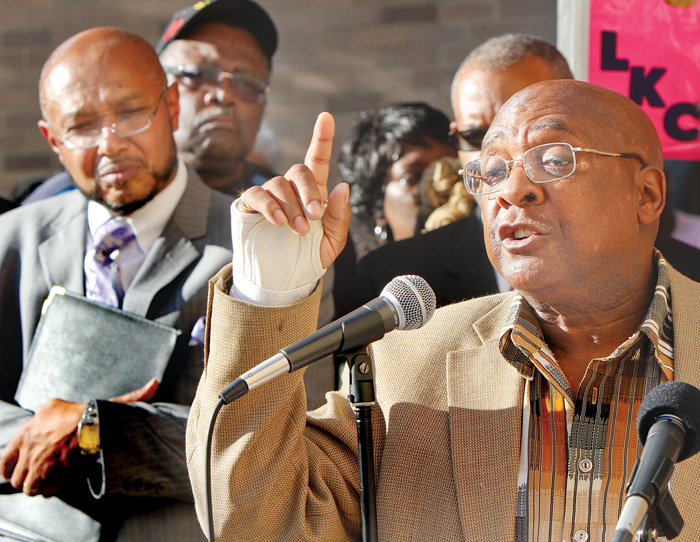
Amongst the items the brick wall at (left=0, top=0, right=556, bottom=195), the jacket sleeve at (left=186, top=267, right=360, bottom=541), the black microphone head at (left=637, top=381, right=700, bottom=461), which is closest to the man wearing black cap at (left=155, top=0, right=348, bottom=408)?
the brick wall at (left=0, top=0, right=556, bottom=195)

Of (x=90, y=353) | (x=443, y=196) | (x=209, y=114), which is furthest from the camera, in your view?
(x=209, y=114)

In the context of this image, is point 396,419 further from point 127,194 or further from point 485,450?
point 127,194

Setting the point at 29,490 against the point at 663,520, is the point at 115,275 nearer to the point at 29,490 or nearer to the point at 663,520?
the point at 29,490

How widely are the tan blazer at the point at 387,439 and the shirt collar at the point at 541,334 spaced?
0.03 metres

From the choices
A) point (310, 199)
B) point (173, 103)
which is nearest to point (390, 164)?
point (173, 103)

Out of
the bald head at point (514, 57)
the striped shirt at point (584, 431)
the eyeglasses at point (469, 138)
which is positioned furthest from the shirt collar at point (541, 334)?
the bald head at point (514, 57)

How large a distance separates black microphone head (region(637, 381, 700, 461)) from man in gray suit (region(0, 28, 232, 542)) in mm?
1547

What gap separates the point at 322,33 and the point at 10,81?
78.1 inches

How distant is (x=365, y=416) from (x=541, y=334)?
67 centimetres

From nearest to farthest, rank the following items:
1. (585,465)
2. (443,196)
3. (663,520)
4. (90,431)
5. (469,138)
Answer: (663,520) → (585,465) → (90,431) → (469,138) → (443,196)

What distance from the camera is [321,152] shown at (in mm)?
1852

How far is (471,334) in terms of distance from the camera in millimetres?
2207

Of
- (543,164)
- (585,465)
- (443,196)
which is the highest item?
(543,164)

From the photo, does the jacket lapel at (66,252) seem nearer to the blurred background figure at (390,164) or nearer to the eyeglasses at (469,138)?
the blurred background figure at (390,164)
